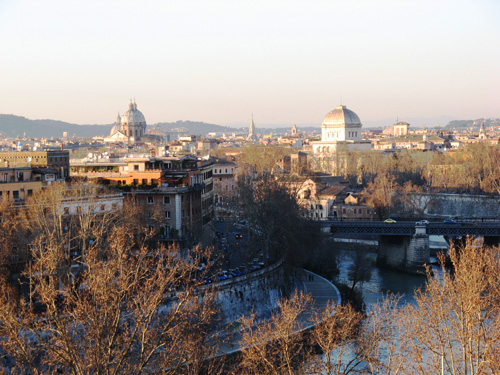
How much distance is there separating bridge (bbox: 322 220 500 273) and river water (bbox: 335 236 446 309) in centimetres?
96

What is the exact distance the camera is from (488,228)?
132 feet

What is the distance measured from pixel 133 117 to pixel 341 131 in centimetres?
5382

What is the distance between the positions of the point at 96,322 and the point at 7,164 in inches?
1147

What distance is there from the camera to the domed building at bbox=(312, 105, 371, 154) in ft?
303

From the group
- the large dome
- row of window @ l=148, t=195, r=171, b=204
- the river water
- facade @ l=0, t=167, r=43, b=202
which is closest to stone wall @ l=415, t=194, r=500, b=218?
the river water

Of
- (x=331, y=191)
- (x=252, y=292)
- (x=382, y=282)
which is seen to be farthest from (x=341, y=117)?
(x=252, y=292)

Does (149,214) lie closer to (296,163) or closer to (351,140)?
(296,163)

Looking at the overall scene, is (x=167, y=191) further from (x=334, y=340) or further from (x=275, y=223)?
(x=334, y=340)

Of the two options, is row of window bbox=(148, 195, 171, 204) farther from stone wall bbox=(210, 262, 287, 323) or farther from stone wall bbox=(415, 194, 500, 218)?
stone wall bbox=(415, 194, 500, 218)

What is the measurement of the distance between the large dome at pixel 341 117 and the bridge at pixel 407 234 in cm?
5252

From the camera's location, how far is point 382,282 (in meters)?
35.2

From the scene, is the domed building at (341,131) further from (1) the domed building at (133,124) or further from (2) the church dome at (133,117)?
(2) the church dome at (133,117)

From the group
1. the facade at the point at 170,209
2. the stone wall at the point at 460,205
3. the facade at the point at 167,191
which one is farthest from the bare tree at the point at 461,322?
the stone wall at the point at 460,205

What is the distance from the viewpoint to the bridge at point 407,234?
3975cm
